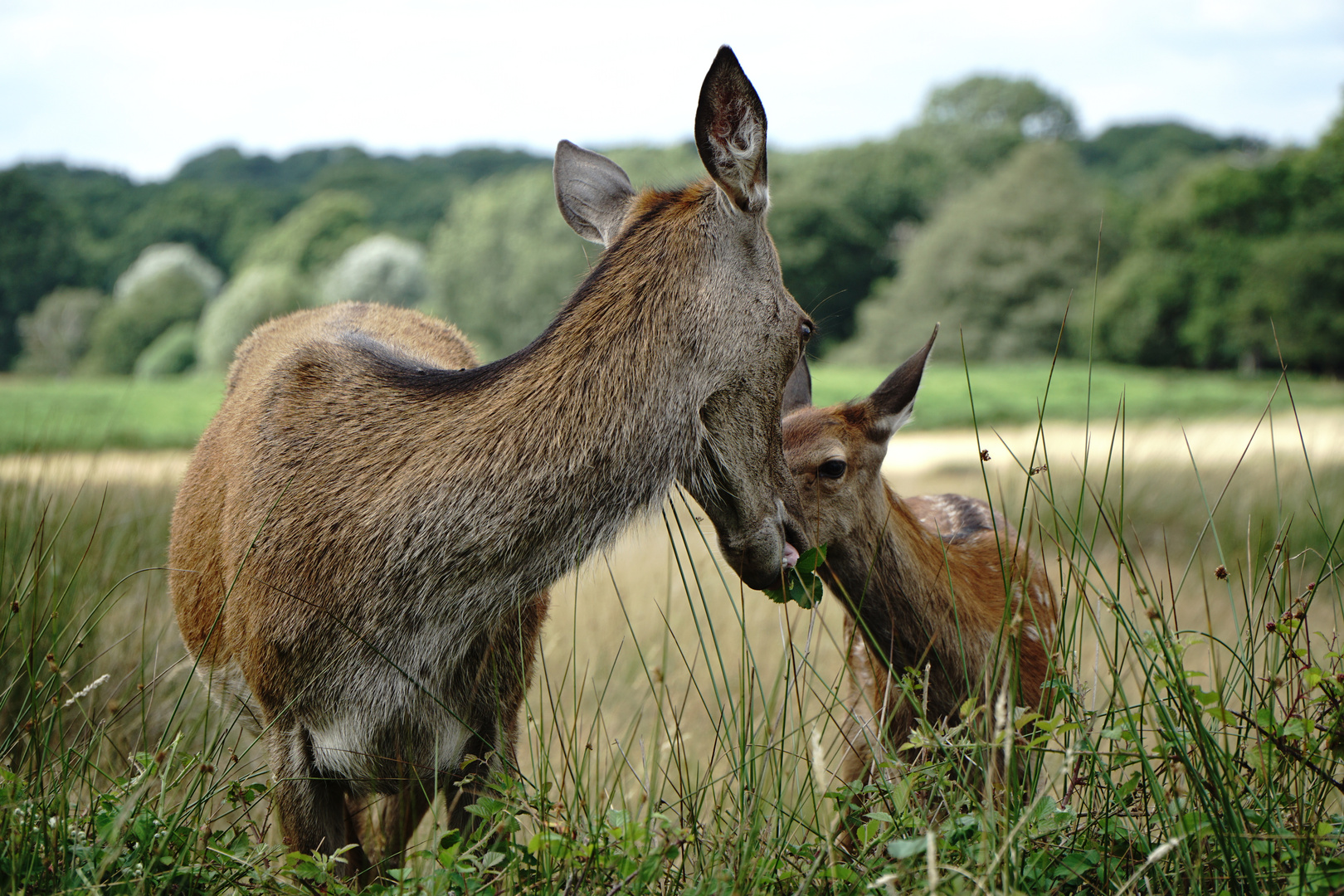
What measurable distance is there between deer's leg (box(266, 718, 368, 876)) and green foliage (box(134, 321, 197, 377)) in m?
49.4

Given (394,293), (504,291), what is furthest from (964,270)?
(394,293)

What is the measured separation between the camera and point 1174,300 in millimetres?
44344

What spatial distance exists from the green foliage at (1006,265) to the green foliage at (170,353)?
1277 inches

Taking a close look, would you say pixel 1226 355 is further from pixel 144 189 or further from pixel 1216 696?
pixel 144 189

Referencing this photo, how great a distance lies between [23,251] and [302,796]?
155 ft

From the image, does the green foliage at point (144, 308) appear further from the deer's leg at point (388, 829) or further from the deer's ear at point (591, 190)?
the deer's ear at point (591, 190)

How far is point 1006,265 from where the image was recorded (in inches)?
1813

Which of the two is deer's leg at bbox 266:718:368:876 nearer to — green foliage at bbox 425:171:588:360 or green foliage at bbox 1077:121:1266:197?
green foliage at bbox 425:171:588:360

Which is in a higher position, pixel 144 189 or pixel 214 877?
pixel 144 189

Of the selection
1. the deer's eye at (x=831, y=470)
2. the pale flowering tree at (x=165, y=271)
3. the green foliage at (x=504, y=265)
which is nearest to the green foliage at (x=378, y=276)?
the green foliage at (x=504, y=265)

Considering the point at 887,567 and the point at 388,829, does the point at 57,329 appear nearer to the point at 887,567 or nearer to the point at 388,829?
the point at 388,829

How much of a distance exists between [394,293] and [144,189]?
81.9 feet

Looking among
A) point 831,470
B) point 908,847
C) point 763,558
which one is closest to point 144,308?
point 831,470

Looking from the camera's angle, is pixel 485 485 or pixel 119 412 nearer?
pixel 485 485
